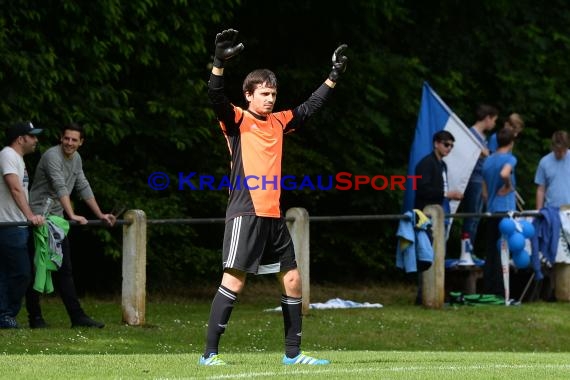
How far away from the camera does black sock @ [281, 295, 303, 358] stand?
31.7ft

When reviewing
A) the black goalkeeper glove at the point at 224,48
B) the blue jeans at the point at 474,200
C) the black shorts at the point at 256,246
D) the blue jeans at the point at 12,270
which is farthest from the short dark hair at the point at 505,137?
the black goalkeeper glove at the point at 224,48

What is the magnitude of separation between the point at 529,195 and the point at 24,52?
867 cm

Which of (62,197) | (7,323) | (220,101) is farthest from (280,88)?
(220,101)

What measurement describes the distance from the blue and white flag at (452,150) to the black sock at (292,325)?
757 cm

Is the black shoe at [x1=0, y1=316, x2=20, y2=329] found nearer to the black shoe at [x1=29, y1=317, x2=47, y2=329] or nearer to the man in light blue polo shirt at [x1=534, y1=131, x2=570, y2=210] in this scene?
the black shoe at [x1=29, y1=317, x2=47, y2=329]

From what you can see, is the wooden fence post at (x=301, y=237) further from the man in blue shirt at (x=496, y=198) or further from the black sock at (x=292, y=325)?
the black sock at (x=292, y=325)

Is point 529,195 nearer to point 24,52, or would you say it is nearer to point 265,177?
point 24,52

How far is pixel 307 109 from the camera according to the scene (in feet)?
33.0

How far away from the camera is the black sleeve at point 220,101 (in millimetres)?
9305

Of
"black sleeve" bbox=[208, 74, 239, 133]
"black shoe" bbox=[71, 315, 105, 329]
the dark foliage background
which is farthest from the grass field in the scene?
"black sleeve" bbox=[208, 74, 239, 133]

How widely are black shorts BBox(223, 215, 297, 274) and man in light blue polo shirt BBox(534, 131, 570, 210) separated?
28.0ft

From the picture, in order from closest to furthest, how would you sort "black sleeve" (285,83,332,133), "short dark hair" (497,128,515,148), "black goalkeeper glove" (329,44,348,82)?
1. "black sleeve" (285,83,332,133)
2. "black goalkeeper glove" (329,44,348,82)
3. "short dark hair" (497,128,515,148)

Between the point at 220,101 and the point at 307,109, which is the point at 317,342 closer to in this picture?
the point at 307,109

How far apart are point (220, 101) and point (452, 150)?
8627 mm
